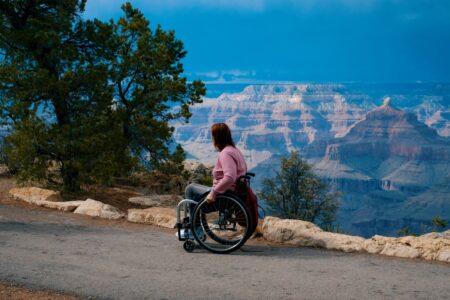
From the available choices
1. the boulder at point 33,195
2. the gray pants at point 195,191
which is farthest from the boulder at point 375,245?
the boulder at point 33,195

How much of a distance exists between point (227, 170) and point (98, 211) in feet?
15.6

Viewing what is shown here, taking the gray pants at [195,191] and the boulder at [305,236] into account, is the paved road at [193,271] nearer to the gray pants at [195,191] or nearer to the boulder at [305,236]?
the boulder at [305,236]

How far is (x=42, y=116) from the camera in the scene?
17.4 meters

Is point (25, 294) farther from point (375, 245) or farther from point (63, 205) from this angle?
point (63, 205)

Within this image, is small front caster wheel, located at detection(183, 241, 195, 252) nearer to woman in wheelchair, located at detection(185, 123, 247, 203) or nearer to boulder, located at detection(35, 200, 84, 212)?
woman in wheelchair, located at detection(185, 123, 247, 203)

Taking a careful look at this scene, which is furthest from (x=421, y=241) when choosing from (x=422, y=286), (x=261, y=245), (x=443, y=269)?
(x=261, y=245)

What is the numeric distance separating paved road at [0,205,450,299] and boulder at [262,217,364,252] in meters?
0.28

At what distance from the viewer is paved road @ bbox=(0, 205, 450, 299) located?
258 inches

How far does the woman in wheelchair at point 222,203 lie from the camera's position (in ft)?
27.2

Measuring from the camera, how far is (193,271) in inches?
293

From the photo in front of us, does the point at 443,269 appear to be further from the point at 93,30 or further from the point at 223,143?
the point at 93,30

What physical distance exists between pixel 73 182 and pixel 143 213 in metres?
6.87

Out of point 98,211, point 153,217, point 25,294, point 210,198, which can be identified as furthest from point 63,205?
point 25,294

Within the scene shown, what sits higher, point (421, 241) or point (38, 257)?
point (421, 241)
